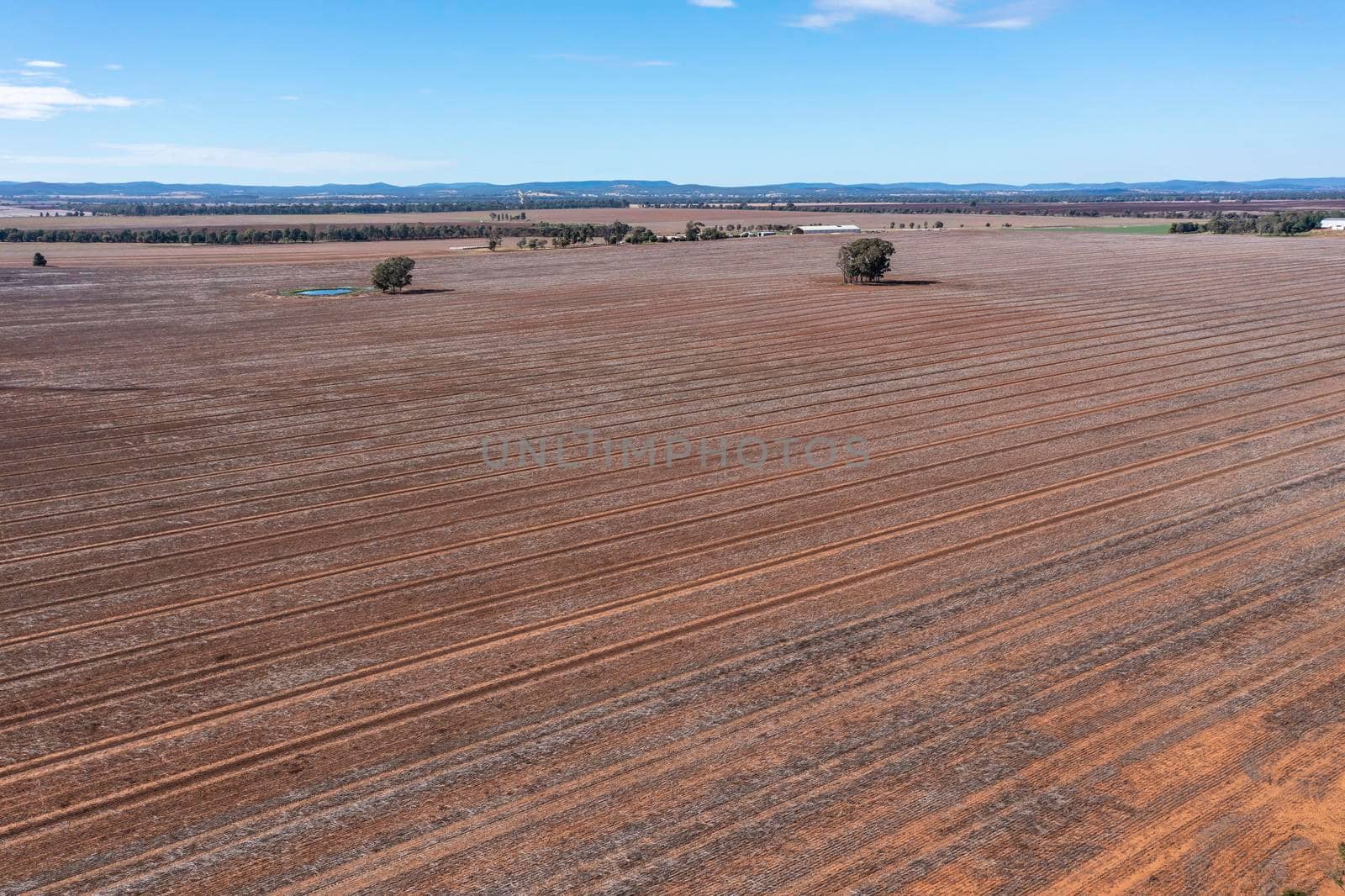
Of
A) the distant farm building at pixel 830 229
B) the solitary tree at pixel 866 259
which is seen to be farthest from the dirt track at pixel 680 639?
the distant farm building at pixel 830 229

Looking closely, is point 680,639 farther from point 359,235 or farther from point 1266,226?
point 359,235

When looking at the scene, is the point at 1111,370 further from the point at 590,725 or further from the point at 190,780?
the point at 190,780

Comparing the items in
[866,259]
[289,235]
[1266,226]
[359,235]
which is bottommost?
[866,259]

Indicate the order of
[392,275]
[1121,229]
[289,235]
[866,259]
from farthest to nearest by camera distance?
[289,235] < [1121,229] < [392,275] < [866,259]

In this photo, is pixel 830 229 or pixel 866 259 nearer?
pixel 866 259

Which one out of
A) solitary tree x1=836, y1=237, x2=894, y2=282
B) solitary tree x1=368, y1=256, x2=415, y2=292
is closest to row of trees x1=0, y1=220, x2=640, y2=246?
solitary tree x1=368, y1=256, x2=415, y2=292

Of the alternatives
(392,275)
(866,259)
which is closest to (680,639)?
(866,259)
